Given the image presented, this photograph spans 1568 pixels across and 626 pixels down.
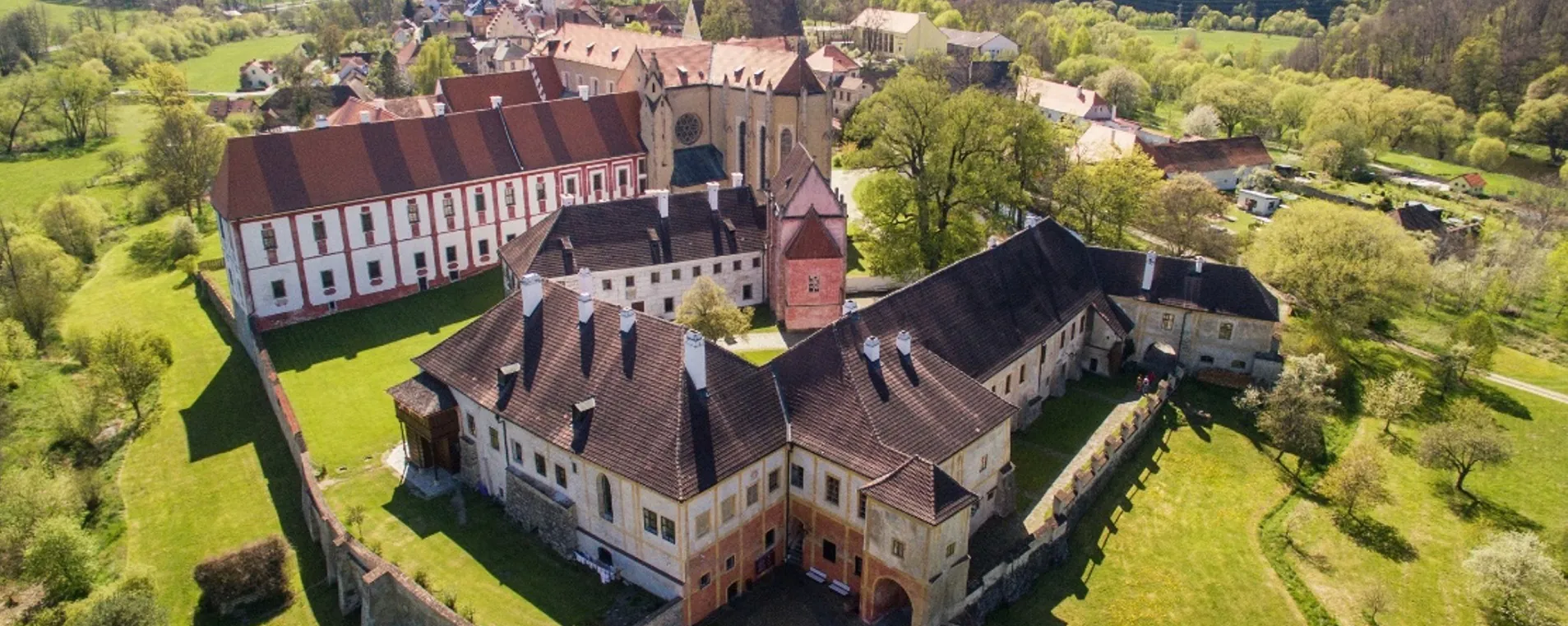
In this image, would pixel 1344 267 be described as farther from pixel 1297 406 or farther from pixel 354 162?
pixel 354 162

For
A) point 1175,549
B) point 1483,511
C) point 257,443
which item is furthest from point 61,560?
point 1483,511

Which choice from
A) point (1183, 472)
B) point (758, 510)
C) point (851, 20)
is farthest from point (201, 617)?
point (851, 20)

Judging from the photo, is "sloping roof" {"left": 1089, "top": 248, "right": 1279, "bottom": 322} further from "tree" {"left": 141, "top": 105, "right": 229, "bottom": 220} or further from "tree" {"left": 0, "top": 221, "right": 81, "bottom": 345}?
"tree" {"left": 141, "top": 105, "right": 229, "bottom": 220}

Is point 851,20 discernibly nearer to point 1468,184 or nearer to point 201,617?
point 1468,184

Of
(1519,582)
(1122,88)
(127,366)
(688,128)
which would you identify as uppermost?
(1122,88)

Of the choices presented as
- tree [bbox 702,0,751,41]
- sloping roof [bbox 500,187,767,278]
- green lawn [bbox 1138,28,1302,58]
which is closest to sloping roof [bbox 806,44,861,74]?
tree [bbox 702,0,751,41]

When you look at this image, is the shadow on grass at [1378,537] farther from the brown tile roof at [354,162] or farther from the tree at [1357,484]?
the brown tile roof at [354,162]
